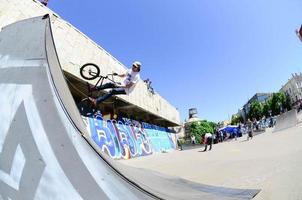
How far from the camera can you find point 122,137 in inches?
680

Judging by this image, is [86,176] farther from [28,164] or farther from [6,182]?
[6,182]

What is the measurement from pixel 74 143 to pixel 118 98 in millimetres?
15819

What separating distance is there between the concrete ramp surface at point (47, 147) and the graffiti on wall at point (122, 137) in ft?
24.8

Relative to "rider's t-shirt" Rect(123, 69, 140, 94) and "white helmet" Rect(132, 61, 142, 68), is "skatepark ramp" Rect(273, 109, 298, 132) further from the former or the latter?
"white helmet" Rect(132, 61, 142, 68)

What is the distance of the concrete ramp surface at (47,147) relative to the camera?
6.39ft

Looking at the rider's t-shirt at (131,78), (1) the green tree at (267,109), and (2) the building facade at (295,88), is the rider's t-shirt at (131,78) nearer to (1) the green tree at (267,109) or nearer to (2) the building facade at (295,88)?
(1) the green tree at (267,109)

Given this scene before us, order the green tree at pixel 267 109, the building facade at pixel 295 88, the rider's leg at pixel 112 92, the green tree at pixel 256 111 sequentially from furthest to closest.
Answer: the building facade at pixel 295 88, the green tree at pixel 256 111, the green tree at pixel 267 109, the rider's leg at pixel 112 92

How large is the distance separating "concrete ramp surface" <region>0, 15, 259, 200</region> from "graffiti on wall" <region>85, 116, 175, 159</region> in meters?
7.56

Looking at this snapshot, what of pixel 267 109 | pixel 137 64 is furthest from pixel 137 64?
pixel 267 109

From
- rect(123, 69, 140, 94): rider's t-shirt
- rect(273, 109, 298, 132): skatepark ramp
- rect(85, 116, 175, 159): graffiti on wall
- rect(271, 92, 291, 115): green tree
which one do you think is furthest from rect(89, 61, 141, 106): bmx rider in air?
rect(271, 92, 291, 115): green tree

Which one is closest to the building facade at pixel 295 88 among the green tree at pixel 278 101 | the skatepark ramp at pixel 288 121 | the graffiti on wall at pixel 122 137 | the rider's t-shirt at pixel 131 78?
the green tree at pixel 278 101

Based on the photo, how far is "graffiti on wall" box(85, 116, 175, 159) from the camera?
552 inches

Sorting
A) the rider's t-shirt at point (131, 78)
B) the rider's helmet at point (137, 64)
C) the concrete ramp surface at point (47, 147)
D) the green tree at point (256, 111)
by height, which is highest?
the green tree at point (256, 111)

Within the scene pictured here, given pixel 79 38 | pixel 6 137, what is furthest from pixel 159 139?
pixel 6 137
